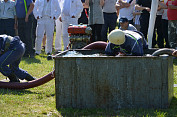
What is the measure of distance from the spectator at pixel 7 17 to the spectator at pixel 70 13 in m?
1.56

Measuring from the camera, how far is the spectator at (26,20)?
40.9 feet

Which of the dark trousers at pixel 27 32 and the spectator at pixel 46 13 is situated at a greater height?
the spectator at pixel 46 13

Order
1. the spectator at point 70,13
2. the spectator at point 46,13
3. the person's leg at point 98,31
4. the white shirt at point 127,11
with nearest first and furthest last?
the person's leg at point 98,31 < the white shirt at point 127,11 < the spectator at point 70,13 < the spectator at point 46,13

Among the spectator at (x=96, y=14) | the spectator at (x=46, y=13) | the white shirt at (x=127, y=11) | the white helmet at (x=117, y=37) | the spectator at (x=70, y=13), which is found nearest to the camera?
the white helmet at (x=117, y=37)

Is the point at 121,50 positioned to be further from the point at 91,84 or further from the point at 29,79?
the point at 29,79

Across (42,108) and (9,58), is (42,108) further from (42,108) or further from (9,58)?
(9,58)

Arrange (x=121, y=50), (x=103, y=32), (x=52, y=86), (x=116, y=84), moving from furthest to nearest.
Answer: (x=103, y=32)
(x=52, y=86)
(x=121, y=50)
(x=116, y=84)

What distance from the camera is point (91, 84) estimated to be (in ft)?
20.3

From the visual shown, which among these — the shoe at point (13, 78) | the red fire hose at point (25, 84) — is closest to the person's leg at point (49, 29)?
the shoe at point (13, 78)

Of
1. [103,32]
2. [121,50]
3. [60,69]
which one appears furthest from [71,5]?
[60,69]

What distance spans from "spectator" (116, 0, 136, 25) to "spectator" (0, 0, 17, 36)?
3.42m

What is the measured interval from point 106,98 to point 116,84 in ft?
0.95

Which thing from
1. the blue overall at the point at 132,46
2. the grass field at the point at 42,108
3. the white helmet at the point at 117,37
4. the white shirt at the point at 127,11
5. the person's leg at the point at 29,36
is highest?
the white shirt at the point at 127,11

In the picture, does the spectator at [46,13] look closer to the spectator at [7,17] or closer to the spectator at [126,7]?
the spectator at [7,17]
